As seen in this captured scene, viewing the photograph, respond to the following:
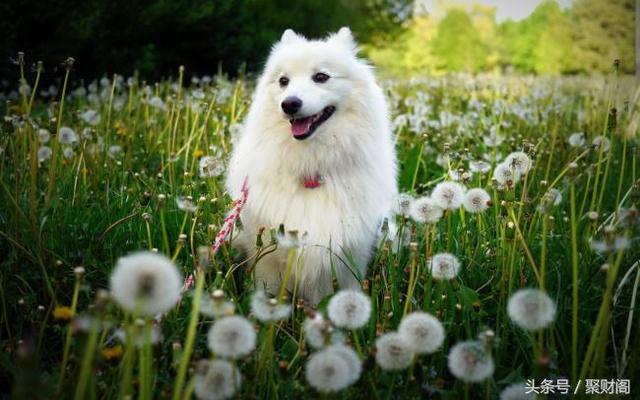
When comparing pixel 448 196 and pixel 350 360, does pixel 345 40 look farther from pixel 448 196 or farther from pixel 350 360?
pixel 350 360

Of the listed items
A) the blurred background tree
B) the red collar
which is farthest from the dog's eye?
the blurred background tree

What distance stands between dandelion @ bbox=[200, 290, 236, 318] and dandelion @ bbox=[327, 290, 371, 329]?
0.28 m

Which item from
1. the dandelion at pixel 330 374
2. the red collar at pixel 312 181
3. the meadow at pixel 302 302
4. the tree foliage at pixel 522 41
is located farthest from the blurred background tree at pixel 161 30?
the tree foliage at pixel 522 41

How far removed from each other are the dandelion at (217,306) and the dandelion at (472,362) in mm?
536

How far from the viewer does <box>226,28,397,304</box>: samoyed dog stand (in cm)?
252

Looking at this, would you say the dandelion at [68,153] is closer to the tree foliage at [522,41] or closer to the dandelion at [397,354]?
the dandelion at [397,354]

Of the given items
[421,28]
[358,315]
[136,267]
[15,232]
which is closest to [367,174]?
[358,315]

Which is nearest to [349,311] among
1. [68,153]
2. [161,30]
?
[68,153]

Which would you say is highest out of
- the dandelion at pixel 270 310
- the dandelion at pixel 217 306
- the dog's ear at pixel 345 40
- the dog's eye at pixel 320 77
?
the dog's ear at pixel 345 40

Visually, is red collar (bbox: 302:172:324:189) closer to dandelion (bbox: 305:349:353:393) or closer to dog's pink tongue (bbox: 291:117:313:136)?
dog's pink tongue (bbox: 291:117:313:136)

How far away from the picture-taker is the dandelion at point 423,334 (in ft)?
4.03

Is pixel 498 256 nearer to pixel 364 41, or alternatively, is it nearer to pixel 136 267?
pixel 136 267

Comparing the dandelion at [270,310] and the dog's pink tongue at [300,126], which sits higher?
the dog's pink tongue at [300,126]

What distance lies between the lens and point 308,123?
9.09 ft
